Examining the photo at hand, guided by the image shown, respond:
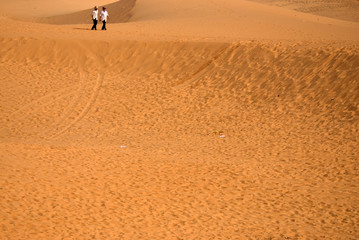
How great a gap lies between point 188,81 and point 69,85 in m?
4.55

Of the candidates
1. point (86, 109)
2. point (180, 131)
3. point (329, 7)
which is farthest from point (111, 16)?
point (329, 7)

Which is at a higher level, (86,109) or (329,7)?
(329,7)

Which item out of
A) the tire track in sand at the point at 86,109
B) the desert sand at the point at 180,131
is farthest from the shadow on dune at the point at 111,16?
the tire track in sand at the point at 86,109

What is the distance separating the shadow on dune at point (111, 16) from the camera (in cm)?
3044

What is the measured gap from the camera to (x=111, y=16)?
31453 mm

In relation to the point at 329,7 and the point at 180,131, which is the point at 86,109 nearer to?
the point at 180,131

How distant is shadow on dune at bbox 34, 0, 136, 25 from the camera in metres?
30.4

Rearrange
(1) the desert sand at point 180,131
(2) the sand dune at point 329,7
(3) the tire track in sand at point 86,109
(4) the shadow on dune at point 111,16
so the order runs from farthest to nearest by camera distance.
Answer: (2) the sand dune at point 329,7
(4) the shadow on dune at point 111,16
(3) the tire track in sand at point 86,109
(1) the desert sand at point 180,131

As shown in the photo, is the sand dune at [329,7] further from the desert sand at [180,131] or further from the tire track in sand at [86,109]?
the tire track in sand at [86,109]

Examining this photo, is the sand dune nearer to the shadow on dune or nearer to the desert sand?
the desert sand

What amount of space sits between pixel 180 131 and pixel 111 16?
1949cm

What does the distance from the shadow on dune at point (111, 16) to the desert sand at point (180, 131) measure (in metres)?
5.79

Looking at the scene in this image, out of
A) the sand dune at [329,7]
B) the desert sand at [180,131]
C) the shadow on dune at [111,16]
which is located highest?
the sand dune at [329,7]

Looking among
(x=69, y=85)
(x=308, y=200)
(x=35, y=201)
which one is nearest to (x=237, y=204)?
(x=308, y=200)
